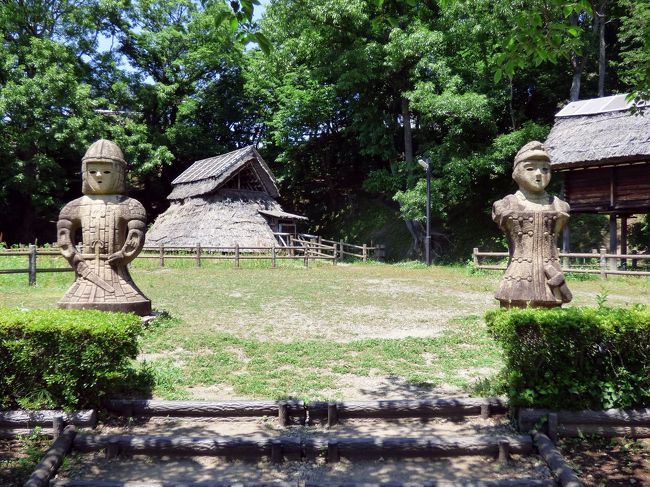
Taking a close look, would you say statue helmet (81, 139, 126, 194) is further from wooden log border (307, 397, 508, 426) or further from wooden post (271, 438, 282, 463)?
wooden post (271, 438, 282, 463)

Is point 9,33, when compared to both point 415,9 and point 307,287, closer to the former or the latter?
point 415,9

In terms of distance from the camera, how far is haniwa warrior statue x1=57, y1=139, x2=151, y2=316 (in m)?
8.22

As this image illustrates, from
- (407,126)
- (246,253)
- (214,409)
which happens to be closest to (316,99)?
(407,126)

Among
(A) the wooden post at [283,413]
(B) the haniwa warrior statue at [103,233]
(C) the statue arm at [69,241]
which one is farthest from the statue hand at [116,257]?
(A) the wooden post at [283,413]

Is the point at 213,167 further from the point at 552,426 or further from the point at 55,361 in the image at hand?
the point at 552,426

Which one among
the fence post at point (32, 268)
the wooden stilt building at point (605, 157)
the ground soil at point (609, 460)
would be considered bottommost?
the ground soil at point (609, 460)

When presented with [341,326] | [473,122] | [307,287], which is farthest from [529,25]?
[473,122]

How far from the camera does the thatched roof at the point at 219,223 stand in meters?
24.2

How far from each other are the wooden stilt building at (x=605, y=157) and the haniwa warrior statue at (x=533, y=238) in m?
11.2

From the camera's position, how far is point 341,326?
9.48 metres

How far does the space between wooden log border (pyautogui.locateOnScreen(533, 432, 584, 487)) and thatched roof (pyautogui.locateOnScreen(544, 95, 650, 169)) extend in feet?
49.9

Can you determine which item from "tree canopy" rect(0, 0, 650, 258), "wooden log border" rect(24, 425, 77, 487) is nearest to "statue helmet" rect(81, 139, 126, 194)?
"wooden log border" rect(24, 425, 77, 487)

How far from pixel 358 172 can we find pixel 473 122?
462 inches

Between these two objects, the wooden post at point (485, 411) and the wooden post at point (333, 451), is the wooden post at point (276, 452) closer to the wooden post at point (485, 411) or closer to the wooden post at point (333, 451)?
the wooden post at point (333, 451)
